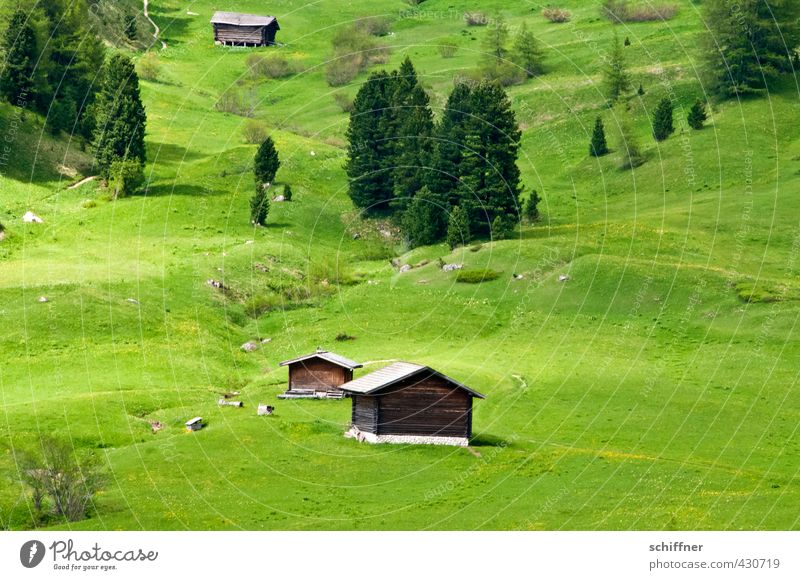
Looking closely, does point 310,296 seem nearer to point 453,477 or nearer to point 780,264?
point 780,264

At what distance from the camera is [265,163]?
592 ft

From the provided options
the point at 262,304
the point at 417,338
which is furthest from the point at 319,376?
the point at 262,304

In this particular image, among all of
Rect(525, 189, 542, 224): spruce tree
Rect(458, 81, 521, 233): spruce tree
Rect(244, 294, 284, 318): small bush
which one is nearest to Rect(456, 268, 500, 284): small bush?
Rect(244, 294, 284, 318): small bush

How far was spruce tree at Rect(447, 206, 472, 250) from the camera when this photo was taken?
547 feet

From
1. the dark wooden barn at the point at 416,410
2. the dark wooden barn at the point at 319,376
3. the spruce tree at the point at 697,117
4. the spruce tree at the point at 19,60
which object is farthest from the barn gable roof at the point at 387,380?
the spruce tree at the point at 697,117

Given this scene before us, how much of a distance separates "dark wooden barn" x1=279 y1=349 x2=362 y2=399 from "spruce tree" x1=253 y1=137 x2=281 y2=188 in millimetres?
58865

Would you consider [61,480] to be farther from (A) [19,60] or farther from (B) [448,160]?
(A) [19,60]

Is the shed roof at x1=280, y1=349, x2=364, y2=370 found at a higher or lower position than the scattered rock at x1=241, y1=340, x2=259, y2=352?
higher

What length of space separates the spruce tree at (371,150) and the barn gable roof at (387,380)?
231 ft

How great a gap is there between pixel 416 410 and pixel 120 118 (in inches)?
3092

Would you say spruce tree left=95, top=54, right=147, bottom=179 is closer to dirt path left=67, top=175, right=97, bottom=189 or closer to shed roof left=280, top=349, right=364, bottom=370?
dirt path left=67, top=175, right=97, bottom=189
